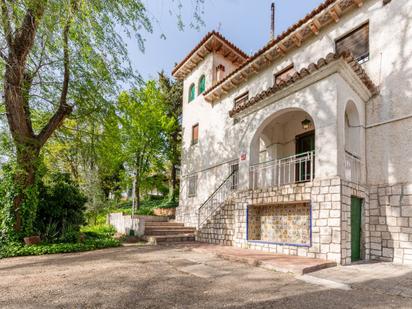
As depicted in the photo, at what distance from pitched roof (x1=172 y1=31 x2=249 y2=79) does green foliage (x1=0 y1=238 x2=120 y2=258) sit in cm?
1060

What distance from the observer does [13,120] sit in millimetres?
8062

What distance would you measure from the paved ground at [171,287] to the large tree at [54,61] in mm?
3940

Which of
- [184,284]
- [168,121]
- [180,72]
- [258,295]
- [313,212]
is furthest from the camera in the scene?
[168,121]

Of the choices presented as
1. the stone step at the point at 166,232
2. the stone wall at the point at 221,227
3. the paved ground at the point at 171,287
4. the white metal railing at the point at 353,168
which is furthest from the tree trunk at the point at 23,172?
the white metal railing at the point at 353,168

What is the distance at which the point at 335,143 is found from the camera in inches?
251

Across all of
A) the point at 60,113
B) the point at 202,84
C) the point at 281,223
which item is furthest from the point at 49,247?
the point at 202,84

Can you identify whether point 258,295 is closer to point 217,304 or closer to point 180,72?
point 217,304

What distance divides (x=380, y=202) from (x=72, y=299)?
23.7ft

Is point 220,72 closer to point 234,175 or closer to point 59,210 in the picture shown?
point 234,175

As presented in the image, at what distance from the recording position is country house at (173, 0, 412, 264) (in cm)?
645

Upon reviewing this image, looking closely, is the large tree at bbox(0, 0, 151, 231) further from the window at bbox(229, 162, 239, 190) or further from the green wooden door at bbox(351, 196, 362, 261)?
the green wooden door at bbox(351, 196, 362, 261)

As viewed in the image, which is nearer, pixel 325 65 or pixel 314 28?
pixel 325 65

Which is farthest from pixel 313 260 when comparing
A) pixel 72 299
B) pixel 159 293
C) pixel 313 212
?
pixel 72 299

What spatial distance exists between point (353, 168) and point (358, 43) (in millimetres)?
3889
